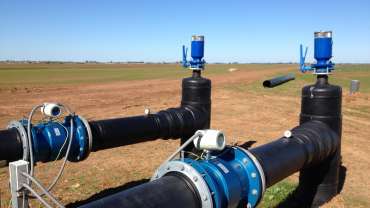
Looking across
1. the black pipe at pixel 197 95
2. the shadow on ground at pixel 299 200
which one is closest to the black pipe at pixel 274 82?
the black pipe at pixel 197 95

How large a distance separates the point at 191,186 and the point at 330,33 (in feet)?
11.9

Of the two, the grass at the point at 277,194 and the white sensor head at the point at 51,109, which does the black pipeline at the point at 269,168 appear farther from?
the white sensor head at the point at 51,109

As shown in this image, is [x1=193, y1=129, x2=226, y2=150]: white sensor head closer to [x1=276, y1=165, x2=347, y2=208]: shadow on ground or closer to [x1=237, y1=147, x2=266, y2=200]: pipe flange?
[x1=237, y1=147, x2=266, y2=200]: pipe flange

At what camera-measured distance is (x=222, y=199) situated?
275 centimetres

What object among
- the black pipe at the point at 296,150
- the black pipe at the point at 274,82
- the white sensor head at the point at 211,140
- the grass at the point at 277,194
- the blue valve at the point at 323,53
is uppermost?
the blue valve at the point at 323,53

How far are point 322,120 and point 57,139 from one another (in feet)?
11.2

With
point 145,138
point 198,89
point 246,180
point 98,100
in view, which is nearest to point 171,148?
point 198,89

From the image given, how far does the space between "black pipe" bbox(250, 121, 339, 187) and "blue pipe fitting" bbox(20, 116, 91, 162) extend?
1.88m

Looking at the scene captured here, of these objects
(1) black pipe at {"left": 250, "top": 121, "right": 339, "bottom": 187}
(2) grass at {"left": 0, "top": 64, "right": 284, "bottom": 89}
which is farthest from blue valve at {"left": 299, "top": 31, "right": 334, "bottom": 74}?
(2) grass at {"left": 0, "top": 64, "right": 284, "bottom": 89}

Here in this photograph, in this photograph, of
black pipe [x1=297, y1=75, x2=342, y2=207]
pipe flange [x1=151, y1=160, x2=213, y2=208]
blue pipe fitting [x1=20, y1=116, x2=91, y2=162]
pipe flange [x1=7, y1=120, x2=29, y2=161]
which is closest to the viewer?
pipe flange [x1=151, y1=160, x2=213, y2=208]

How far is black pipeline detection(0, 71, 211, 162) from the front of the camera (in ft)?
12.8

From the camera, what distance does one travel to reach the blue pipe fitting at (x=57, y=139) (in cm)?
401

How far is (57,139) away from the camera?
4105 mm

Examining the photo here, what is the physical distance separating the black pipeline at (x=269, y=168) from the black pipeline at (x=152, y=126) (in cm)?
179
